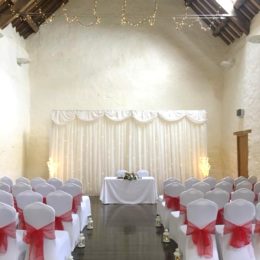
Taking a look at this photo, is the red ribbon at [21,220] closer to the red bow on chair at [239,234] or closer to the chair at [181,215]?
the chair at [181,215]

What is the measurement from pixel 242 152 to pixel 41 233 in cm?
853

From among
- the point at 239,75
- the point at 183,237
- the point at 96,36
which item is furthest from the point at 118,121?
the point at 183,237

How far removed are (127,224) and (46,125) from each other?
653 cm

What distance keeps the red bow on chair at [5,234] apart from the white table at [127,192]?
597cm

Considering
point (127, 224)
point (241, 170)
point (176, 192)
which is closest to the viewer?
point (176, 192)

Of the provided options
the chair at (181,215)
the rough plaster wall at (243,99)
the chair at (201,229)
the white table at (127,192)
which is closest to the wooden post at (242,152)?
the rough plaster wall at (243,99)

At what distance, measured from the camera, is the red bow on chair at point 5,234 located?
14.6 feet

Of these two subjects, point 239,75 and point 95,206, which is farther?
point 239,75

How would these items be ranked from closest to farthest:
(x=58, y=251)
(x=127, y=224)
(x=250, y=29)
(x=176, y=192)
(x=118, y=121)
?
(x=58, y=251)
(x=176, y=192)
(x=127, y=224)
(x=250, y=29)
(x=118, y=121)

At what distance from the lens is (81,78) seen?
1337 cm

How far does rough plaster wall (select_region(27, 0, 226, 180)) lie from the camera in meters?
13.3

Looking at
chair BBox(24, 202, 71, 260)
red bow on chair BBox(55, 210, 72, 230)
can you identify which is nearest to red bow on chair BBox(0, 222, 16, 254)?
chair BBox(24, 202, 71, 260)

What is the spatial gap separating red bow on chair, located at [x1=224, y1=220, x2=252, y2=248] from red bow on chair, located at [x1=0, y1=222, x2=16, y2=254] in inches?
102

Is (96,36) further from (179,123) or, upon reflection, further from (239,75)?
(239,75)
